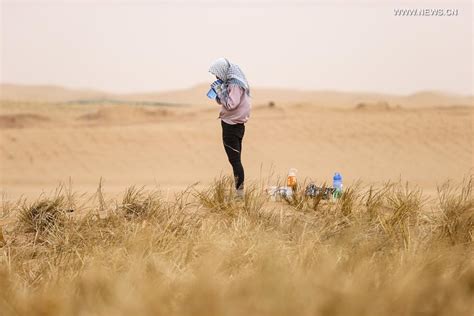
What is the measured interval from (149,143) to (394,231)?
53.0 feet

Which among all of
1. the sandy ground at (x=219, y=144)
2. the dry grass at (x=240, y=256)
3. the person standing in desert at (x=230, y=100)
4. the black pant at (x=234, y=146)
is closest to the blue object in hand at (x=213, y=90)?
the person standing in desert at (x=230, y=100)

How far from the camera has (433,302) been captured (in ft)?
11.1

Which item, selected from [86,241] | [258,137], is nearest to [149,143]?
[258,137]

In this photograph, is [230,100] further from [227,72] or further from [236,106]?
[227,72]

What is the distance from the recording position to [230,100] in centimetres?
726

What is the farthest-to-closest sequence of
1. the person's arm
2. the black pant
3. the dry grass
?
the black pant
the person's arm
the dry grass

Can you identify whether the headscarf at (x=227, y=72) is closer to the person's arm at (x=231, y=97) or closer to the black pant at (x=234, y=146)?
the person's arm at (x=231, y=97)

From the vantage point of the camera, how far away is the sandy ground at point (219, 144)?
18562mm

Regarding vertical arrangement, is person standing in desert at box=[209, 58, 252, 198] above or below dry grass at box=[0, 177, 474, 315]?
above

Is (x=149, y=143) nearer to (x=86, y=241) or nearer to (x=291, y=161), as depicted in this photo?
(x=291, y=161)

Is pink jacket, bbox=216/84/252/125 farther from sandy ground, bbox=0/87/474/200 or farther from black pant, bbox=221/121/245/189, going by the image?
sandy ground, bbox=0/87/474/200

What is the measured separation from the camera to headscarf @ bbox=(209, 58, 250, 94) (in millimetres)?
7332

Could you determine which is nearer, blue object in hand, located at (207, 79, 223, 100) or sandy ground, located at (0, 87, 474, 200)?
blue object in hand, located at (207, 79, 223, 100)

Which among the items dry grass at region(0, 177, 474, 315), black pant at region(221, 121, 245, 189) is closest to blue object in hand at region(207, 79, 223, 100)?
black pant at region(221, 121, 245, 189)
